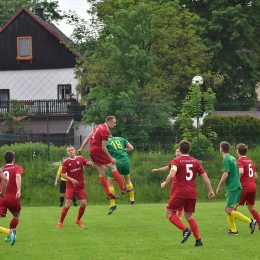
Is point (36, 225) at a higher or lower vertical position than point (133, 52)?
lower

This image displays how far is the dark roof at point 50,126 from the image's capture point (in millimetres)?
31812

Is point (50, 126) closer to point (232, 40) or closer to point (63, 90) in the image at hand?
point (232, 40)

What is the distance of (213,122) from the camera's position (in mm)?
31109

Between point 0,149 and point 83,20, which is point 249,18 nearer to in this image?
point 83,20

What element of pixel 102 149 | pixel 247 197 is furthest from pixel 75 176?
pixel 247 197

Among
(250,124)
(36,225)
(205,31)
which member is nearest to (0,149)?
(250,124)

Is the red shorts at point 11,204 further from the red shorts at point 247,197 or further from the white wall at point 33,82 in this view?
the white wall at point 33,82

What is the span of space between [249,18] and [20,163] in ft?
82.0

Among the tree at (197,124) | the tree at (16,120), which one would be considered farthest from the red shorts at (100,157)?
the tree at (16,120)

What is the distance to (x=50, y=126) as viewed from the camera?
1289 inches

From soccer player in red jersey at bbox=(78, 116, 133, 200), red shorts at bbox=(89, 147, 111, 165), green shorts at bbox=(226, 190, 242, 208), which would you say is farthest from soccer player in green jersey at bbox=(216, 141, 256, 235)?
red shorts at bbox=(89, 147, 111, 165)

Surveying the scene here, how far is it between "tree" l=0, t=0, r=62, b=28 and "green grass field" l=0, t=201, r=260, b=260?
202ft

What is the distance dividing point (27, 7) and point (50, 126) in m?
54.4

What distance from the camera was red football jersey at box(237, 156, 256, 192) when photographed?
1642 centimetres
